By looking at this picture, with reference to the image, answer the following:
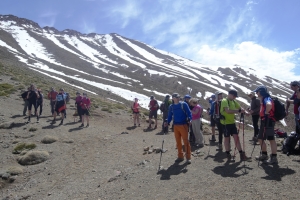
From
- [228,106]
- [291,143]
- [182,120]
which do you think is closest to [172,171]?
[182,120]

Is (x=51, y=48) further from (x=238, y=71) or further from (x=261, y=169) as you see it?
(x=261, y=169)

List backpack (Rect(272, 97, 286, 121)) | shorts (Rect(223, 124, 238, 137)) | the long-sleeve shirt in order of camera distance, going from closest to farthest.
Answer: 1. backpack (Rect(272, 97, 286, 121))
2. shorts (Rect(223, 124, 238, 137))
3. the long-sleeve shirt

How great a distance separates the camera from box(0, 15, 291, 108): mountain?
50.8 metres

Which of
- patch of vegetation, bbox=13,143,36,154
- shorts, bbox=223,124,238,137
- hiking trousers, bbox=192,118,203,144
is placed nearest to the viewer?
shorts, bbox=223,124,238,137

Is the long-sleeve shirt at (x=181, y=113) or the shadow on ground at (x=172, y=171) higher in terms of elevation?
the long-sleeve shirt at (x=181, y=113)

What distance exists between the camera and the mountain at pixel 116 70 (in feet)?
167

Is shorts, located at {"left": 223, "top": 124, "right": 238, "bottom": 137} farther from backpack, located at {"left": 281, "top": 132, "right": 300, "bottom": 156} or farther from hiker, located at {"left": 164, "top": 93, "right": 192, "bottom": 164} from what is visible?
backpack, located at {"left": 281, "top": 132, "right": 300, "bottom": 156}

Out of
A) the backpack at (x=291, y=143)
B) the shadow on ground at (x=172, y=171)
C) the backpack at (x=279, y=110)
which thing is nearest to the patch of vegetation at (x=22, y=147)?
the shadow on ground at (x=172, y=171)

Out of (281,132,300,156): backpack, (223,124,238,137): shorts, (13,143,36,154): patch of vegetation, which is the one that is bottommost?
(13,143,36,154): patch of vegetation

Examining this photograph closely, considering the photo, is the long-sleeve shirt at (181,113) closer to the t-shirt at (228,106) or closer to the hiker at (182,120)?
the hiker at (182,120)

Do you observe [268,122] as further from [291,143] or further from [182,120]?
[182,120]

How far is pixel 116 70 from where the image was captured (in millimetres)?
71625

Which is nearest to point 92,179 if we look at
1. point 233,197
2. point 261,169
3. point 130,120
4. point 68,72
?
point 233,197

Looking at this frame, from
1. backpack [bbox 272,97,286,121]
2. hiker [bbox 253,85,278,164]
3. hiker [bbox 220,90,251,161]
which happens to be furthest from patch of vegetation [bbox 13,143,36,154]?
backpack [bbox 272,97,286,121]
